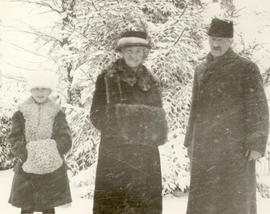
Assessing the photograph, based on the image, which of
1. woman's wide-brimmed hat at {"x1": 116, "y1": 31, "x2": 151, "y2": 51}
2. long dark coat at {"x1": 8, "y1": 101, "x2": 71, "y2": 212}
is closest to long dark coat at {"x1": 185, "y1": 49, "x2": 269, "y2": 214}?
woman's wide-brimmed hat at {"x1": 116, "y1": 31, "x2": 151, "y2": 51}

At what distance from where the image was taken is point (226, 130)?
14.0 ft

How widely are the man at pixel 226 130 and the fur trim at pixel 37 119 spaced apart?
4.70 ft

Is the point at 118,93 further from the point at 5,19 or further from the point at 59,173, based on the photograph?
the point at 5,19

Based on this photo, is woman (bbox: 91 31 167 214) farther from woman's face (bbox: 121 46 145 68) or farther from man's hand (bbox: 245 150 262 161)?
man's hand (bbox: 245 150 262 161)

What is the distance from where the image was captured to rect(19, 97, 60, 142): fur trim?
4.83 meters

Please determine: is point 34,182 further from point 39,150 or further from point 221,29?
point 221,29

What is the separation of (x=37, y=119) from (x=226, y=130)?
5.92ft

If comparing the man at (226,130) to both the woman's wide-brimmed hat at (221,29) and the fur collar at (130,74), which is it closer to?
the woman's wide-brimmed hat at (221,29)

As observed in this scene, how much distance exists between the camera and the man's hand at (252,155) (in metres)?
4.08

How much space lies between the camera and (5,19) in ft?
41.6

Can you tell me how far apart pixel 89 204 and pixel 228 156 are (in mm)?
3366

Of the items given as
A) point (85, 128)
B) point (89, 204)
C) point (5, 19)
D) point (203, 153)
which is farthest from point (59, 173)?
point (5, 19)

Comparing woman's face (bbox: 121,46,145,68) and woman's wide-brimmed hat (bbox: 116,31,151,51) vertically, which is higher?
woman's wide-brimmed hat (bbox: 116,31,151,51)

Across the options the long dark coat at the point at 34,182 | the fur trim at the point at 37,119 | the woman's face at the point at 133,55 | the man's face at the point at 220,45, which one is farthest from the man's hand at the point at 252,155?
the fur trim at the point at 37,119
